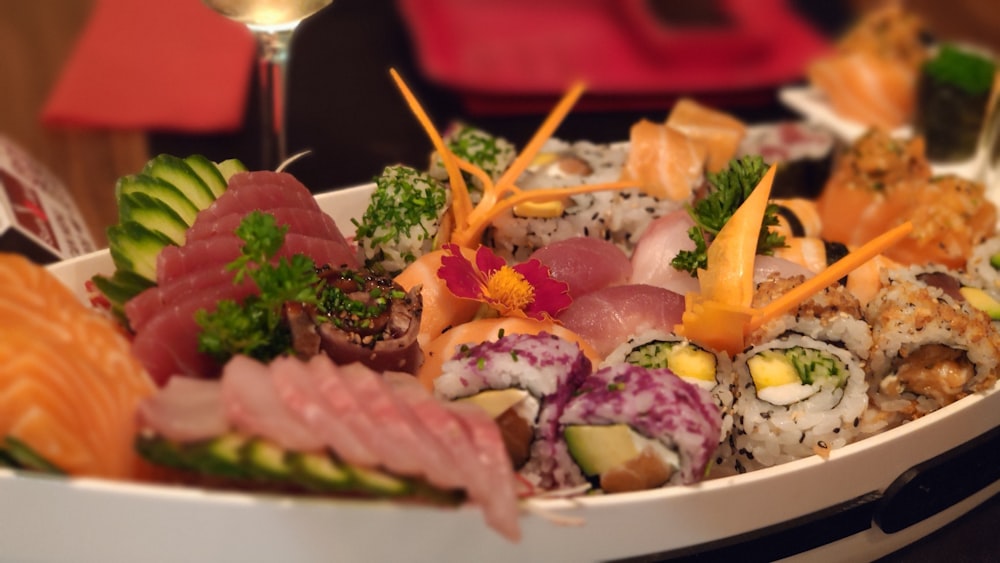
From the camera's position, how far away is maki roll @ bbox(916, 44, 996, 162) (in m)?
2.31

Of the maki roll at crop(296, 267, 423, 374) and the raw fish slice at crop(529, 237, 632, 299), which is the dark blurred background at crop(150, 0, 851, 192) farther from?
the maki roll at crop(296, 267, 423, 374)

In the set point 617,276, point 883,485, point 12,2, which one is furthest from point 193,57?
point 883,485

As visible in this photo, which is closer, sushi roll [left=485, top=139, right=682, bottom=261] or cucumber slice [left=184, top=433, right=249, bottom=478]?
cucumber slice [left=184, top=433, right=249, bottom=478]

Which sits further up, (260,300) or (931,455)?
(260,300)

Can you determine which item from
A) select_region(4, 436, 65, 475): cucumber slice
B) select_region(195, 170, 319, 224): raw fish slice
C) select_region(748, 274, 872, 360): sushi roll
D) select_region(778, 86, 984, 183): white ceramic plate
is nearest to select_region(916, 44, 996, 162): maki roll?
select_region(778, 86, 984, 183): white ceramic plate

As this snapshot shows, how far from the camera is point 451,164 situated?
4.83ft

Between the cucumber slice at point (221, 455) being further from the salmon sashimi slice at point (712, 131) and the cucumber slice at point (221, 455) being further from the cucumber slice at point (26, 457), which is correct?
the salmon sashimi slice at point (712, 131)

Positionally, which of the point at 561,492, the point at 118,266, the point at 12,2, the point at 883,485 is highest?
the point at 118,266

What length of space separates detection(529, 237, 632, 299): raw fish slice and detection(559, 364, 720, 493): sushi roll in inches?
13.1

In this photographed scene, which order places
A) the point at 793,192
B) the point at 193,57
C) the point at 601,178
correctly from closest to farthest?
1. the point at 601,178
2. the point at 793,192
3. the point at 193,57

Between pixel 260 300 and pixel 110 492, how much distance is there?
28 centimetres

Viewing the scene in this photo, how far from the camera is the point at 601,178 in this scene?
66.6 inches

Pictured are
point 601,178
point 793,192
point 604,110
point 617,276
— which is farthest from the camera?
point 604,110

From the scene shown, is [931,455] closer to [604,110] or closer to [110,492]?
[110,492]
